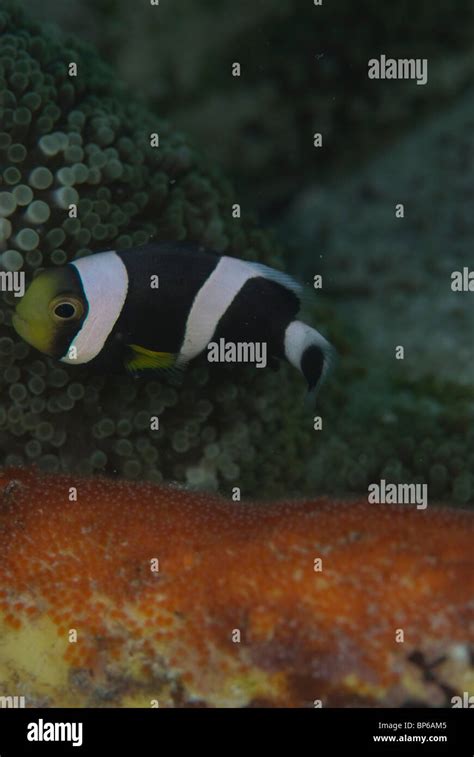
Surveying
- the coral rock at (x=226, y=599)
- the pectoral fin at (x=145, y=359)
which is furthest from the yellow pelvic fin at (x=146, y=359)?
the coral rock at (x=226, y=599)

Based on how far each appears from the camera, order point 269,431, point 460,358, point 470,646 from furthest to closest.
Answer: point 460,358 → point 269,431 → point 470,646

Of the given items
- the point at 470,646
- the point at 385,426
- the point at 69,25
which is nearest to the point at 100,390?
the point at 385,426

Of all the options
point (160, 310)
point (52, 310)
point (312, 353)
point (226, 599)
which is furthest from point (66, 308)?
point (226, 599)

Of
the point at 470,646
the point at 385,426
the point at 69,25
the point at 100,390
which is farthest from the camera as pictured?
Answer: the point at 69,25

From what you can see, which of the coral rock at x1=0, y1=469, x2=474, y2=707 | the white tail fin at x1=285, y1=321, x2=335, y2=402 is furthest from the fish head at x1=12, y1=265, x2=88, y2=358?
the white tail fin at x1=285, y1=321, x2=335, y2=402

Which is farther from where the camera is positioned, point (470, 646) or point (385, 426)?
point (385, 426)

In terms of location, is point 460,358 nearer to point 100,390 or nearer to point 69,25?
point 100,390
